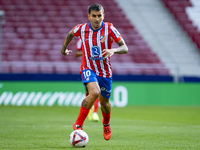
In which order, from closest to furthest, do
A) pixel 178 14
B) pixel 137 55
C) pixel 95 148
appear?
pixel 95 148 < pixel 137 55 < pixel 178 14

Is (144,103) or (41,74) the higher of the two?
(41,74)

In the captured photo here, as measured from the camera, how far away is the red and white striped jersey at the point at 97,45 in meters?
6.96

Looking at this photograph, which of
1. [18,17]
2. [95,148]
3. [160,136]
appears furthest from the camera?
[18,17]

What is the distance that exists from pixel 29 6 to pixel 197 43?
9.22 metres

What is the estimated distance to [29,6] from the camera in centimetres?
2359

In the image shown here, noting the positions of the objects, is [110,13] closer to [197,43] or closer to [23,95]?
[197,43]

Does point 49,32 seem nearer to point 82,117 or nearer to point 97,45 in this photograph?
point 97,45

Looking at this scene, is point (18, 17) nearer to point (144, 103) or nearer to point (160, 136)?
point (144, 103)

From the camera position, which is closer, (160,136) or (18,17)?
(160,136)

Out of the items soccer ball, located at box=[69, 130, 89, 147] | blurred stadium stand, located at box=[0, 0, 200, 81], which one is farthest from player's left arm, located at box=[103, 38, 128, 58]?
blurred stadium stand, located at box=[0, 0, 200, 81]

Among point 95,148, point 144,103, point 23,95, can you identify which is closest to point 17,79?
point 23,95

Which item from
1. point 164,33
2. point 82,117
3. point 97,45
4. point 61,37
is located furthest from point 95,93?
point 164,33

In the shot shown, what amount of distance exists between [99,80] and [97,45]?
572mm

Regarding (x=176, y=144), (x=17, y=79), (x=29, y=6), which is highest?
(x=29, y=6)
